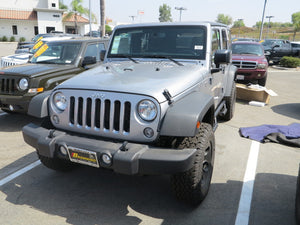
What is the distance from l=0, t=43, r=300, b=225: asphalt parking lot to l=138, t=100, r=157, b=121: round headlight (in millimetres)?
1089

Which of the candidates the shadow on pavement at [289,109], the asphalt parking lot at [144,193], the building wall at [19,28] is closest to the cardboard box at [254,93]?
the shadow on pavement at [289,109]

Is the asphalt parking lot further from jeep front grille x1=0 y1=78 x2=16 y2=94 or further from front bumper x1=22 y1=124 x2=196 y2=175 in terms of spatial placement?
jeep front grille x1=0 y1=78 x2=16 y2=94

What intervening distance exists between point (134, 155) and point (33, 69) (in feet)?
13.7

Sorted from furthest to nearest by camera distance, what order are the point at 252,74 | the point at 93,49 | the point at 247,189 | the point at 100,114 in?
the point at 252,74 < the point at 93,49 < the point at 247,189 < the point at 100,114

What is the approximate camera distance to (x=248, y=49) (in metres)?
10.9

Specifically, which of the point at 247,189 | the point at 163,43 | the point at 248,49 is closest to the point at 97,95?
the point at 163,43

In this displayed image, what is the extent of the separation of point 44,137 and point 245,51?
9686mm

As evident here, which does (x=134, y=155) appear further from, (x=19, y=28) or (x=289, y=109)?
(x=19, y=28)

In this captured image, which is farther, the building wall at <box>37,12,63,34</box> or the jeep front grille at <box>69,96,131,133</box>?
the building wall at <box>37,12,63,34</box>

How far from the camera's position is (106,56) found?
14.5 feet

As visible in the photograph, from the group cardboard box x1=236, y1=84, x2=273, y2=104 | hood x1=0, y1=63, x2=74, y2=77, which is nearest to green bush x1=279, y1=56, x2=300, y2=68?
cardboard box x1=236, y1=84, x2=273, y2=104

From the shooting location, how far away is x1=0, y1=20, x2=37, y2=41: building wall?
40.0 meters

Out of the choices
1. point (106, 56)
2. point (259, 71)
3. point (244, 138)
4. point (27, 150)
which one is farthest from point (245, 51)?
point (27, 150)

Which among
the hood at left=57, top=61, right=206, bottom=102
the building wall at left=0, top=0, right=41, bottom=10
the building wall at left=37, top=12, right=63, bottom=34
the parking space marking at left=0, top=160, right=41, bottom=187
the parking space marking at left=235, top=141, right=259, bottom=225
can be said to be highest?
the building wall at left=0, top=0, right=41, bottom=10
